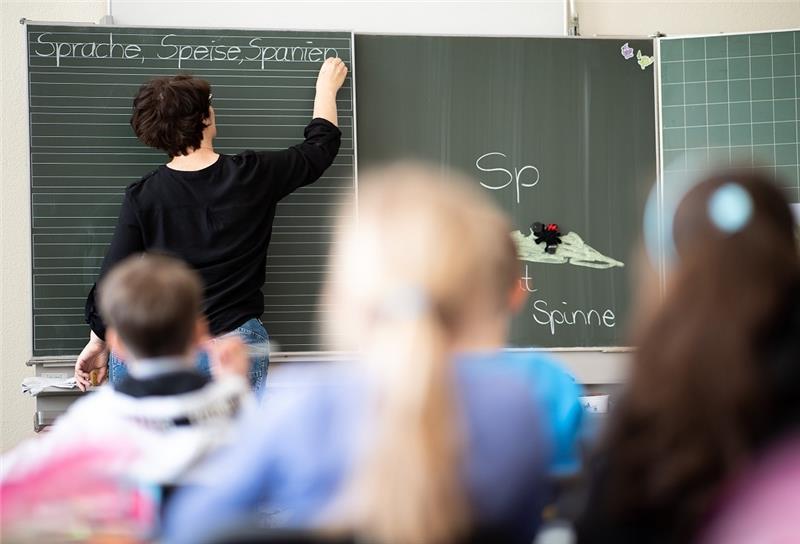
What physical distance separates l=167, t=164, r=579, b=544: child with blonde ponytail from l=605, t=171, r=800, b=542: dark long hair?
0.16 meters

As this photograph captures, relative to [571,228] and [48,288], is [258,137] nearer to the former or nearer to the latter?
[48,288]

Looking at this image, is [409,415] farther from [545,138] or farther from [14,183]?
[14,183]

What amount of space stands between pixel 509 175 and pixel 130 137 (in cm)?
135

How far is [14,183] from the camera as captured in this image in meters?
3.88

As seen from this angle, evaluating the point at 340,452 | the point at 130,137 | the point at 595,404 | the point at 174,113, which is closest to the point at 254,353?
the point at 174,113

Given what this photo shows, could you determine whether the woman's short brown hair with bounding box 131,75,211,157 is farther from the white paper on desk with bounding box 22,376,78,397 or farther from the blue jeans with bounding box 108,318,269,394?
the white paper on desk with bounding box 22,376,78,397

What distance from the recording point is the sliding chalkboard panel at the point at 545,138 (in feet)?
12.2

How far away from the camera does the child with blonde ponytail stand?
45.3 inches

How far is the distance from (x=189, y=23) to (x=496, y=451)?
2914 millimetres

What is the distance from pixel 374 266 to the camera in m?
1.23

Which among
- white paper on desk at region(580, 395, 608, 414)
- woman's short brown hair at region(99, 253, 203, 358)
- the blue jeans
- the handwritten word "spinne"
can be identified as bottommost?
white paper on desk at region(580, 395, 608, 414)

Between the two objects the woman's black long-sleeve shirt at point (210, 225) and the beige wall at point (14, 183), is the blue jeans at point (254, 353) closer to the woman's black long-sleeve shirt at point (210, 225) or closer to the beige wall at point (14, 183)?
the woman's black long-sleeve shirt at point (210, 225)

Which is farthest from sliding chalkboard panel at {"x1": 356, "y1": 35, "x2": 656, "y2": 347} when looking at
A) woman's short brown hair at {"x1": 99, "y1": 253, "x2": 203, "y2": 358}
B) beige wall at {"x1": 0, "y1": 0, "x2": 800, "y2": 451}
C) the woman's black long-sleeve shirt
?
woman's short brown hair at {"x1": 99, "y1": 253, "x2": 203, "y2": 358}

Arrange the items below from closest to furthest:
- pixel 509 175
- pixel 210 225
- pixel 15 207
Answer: pixel 210 225 < pixel 509 175 < pixel 15 207
